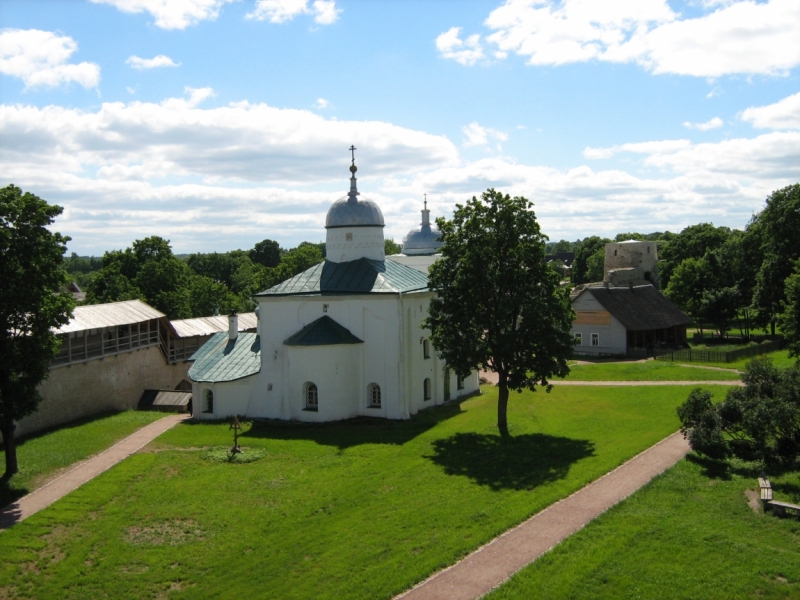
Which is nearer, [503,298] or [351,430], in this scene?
[503,298]

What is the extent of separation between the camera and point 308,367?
3075 centimetres

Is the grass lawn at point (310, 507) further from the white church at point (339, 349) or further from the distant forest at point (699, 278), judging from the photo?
the distant forest at point (699, 278)

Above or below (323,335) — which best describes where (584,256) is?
above

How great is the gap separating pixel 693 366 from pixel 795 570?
29997 mm

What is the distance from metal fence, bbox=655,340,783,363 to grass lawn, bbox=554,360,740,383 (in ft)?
5.76

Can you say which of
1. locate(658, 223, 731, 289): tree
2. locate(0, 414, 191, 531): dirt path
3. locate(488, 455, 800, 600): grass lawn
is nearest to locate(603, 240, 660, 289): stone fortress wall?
locate(658, 223, 731, 289): tree

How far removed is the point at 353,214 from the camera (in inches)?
1373

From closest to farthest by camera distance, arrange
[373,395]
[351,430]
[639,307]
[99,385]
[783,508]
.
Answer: [783,508] → [351,430] → [373,395] → [99,385] → [639,307]

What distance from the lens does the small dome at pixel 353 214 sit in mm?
34750

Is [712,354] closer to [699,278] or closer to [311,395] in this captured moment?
[699,278]

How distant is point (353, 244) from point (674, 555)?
22.6 meters

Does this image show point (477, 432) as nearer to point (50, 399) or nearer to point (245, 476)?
point (245, 476)

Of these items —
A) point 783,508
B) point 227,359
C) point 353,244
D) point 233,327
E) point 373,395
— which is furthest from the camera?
point 233,327

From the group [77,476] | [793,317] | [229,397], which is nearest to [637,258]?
[793,317]
